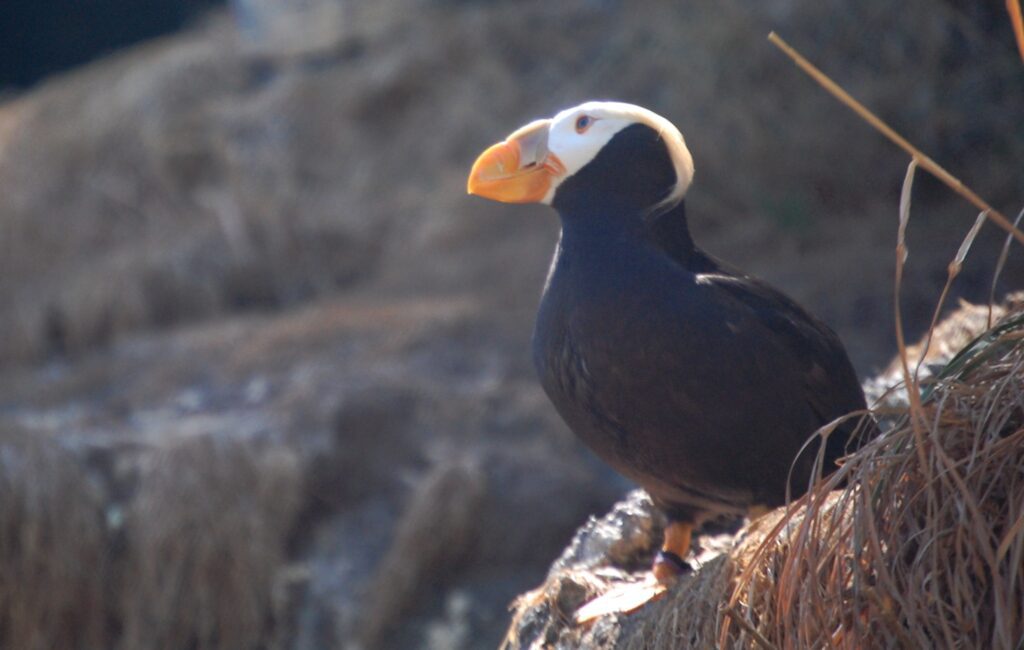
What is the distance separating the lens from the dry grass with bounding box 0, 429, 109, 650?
512 cm

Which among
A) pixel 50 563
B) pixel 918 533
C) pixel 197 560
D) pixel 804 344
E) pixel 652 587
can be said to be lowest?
pixel 50 563

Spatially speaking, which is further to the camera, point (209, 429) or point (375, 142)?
point (375, 142)

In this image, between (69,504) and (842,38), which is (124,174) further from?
(842,38)

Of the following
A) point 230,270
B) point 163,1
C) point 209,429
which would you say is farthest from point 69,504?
point 163,1

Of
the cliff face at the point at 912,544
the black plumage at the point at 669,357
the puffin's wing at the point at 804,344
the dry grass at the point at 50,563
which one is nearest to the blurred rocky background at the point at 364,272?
the dry grass at the point at 50,563

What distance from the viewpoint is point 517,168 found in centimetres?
267

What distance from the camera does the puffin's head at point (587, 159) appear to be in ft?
8.75

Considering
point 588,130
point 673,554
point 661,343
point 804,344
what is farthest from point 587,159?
point 673,554

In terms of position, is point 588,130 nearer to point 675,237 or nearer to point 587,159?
point 587,159

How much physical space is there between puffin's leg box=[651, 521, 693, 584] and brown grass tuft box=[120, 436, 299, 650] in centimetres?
281

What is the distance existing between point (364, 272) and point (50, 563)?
307 centimetres

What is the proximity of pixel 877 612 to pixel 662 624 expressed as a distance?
503mm

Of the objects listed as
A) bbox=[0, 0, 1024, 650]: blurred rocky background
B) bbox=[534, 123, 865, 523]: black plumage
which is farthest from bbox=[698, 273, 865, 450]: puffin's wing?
bbox=[0, 0, 1024, 650]: blurred rocky background

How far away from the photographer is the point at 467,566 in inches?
202
